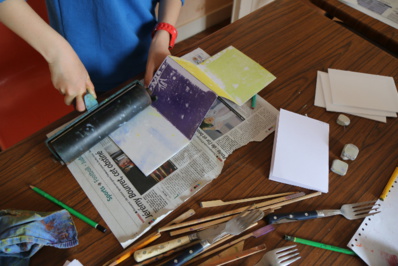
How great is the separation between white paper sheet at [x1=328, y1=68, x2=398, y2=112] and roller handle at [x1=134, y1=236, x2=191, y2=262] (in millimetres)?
Answer: 577

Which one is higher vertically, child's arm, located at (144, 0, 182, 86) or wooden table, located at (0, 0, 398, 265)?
child's arm, located at (144, 0, 182, 86)

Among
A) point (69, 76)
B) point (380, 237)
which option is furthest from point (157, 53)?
point (380, 237)

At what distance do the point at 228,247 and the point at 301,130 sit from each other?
36cm

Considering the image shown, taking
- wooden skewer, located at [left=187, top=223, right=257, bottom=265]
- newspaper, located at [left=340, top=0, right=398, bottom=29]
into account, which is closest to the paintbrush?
wooden skewer, located at [left=187, top=223, right=257, bottom=265]

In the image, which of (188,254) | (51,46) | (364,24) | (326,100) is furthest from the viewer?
(364,24)

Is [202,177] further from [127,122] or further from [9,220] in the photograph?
[9,220]

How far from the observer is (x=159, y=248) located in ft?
1.75

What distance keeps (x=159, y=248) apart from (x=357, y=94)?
28.0 inches

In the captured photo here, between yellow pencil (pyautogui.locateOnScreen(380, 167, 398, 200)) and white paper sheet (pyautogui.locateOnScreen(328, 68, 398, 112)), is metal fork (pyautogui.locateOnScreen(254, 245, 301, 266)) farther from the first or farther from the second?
white paper sheet (pyautogui.locateOnScreen(328, 68, 398, 112))

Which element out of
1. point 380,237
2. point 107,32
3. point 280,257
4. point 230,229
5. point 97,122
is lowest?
point 380,237

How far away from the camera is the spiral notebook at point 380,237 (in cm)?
56

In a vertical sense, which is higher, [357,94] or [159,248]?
[159,248]

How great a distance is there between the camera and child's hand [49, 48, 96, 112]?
26.0 inches

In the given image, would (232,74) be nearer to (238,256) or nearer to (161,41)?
(161,41)
